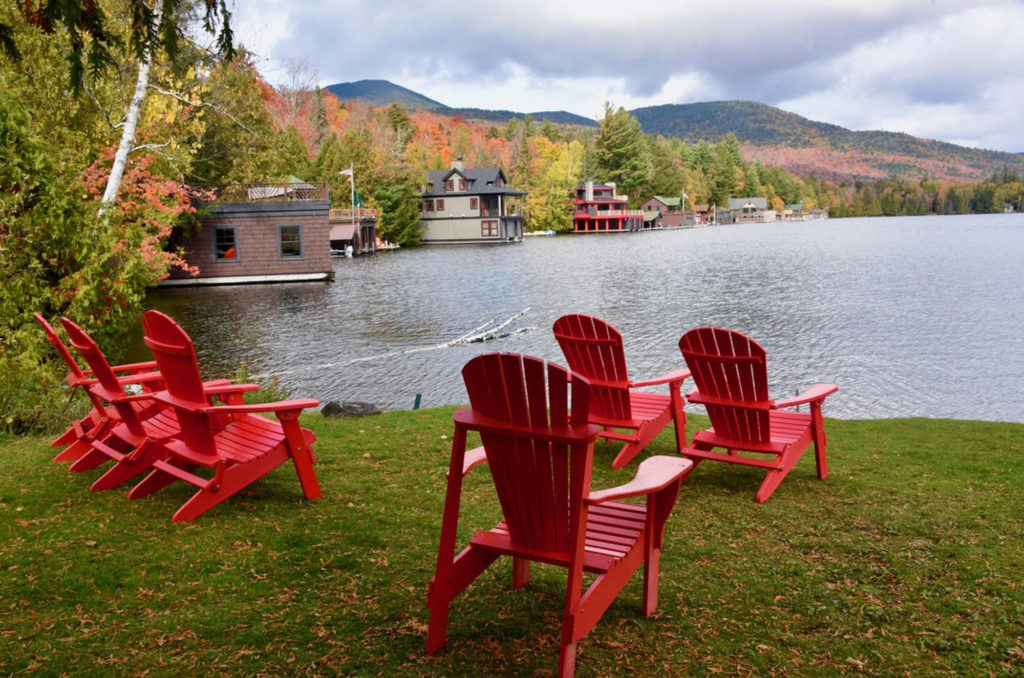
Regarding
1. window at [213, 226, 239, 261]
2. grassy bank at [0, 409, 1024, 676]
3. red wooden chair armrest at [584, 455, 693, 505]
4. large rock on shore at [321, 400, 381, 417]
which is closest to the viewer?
red wooden chair armrest at [584, 455, 693, 505]

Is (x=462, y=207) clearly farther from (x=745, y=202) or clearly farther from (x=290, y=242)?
(x=745, y=202)

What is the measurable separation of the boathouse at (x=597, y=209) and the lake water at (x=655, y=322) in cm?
5187

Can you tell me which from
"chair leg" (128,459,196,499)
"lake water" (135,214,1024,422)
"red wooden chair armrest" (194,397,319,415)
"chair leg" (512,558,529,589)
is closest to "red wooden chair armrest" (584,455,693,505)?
"chair leg" (512,558,529,589)

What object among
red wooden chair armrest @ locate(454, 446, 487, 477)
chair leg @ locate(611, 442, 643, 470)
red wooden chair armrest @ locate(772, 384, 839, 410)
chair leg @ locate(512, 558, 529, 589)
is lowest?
chair leg @ locate(611, 442, 643, 470)

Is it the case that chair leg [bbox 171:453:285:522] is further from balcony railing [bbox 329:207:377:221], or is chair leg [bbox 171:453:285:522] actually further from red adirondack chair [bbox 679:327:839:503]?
balcony railing [bbox 329:207:377:221]

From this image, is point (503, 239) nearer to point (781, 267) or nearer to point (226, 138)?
point (781, 267)

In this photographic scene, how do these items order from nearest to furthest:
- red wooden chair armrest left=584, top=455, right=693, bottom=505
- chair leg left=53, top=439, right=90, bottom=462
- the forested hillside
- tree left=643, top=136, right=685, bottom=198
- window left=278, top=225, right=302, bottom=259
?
red wooden chair armrest left=584, top=455, right=693, bottom=505, chair leg left=53, top=439, right=90, bottom=462, the forested hillside, window left=278, top=225, right=302, bottom=259, tree left=643, top=136, right=685, bottom=198

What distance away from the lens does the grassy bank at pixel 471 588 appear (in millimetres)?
2818

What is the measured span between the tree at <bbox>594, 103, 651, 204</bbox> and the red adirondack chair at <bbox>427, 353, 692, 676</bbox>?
10230cm

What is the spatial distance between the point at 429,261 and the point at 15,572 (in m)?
39.9

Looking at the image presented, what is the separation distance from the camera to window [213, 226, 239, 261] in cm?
2978

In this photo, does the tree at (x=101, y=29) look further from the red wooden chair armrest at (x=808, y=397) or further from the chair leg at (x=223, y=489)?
the red wooden chair armrest at (x=808, y=397)

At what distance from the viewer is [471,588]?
3467 millimetres

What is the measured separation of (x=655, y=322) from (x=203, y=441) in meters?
16.9
